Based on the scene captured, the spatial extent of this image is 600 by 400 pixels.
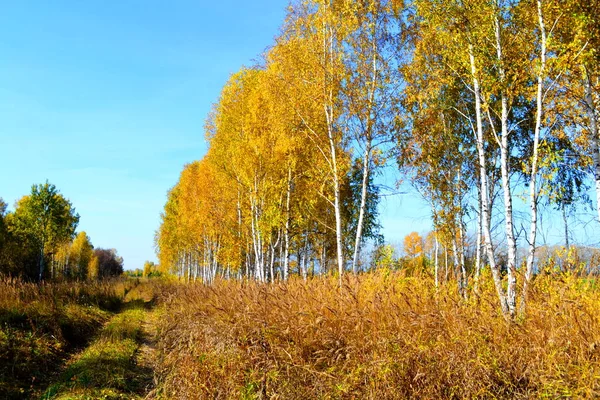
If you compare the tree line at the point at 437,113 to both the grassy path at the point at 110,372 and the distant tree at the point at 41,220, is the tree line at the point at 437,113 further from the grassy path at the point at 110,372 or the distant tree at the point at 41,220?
the distant tree at the point at 41,220

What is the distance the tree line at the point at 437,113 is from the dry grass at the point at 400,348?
0.58m

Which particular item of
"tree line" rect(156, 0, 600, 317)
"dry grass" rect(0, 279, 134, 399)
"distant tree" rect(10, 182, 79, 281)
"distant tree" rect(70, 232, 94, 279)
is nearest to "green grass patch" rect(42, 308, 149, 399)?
"dry grass" rect(0, 279, 134, 399)

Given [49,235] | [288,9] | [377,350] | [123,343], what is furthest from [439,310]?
[49,235]

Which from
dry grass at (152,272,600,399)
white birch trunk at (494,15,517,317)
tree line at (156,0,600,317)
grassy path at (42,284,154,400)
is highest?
tree line at (156,0,600,317)

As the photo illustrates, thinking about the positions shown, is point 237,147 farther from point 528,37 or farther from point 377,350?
point 377,350

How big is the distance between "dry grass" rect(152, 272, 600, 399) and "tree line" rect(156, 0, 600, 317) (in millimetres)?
584

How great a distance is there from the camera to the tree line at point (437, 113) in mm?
6586

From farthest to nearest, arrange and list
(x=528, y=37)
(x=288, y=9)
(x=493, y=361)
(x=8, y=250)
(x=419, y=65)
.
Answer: (x=8, y=250) < (x=288, y=9) < (x=419, y=65) < (x=528, y=37) < (x=493, y=361)

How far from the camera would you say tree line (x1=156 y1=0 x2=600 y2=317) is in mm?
6586

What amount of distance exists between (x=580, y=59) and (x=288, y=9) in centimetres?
A: 893

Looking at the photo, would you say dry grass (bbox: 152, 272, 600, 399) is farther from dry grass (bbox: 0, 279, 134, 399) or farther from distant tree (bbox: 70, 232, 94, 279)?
distant tree (bbox: 70, 232, 94, 279)

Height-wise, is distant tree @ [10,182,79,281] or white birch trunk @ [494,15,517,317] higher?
distant tree @ [10,182,79,281]

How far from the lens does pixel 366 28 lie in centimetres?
1145

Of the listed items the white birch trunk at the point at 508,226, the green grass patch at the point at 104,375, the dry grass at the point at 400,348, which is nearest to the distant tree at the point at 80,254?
the green grass patch at the point at 104,375
